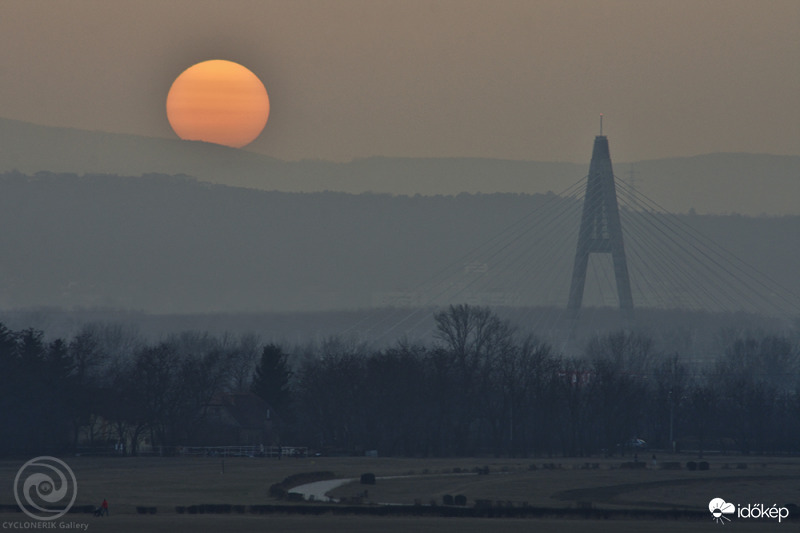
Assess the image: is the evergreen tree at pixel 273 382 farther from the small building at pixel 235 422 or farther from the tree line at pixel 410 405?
the small building at pixel 235 422

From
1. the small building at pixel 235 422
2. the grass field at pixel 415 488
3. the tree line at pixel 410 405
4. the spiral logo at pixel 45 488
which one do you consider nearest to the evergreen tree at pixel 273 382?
the tree line at pixel 410 405

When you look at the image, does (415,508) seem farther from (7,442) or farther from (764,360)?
(764,360)

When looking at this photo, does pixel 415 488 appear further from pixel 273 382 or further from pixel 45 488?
pixel 273 382

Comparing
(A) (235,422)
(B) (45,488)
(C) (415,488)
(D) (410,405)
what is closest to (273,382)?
(A) (235,422)

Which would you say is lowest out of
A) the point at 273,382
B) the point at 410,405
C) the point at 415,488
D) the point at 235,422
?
the point at 415,488

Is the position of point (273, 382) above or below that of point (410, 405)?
above

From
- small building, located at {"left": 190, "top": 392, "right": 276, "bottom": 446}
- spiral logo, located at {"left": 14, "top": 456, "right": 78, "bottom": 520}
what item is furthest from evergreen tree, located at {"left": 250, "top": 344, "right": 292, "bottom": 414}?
spiral logo, located at {"left": 14, "top": 456, "right": 78, "bottom": 520}
